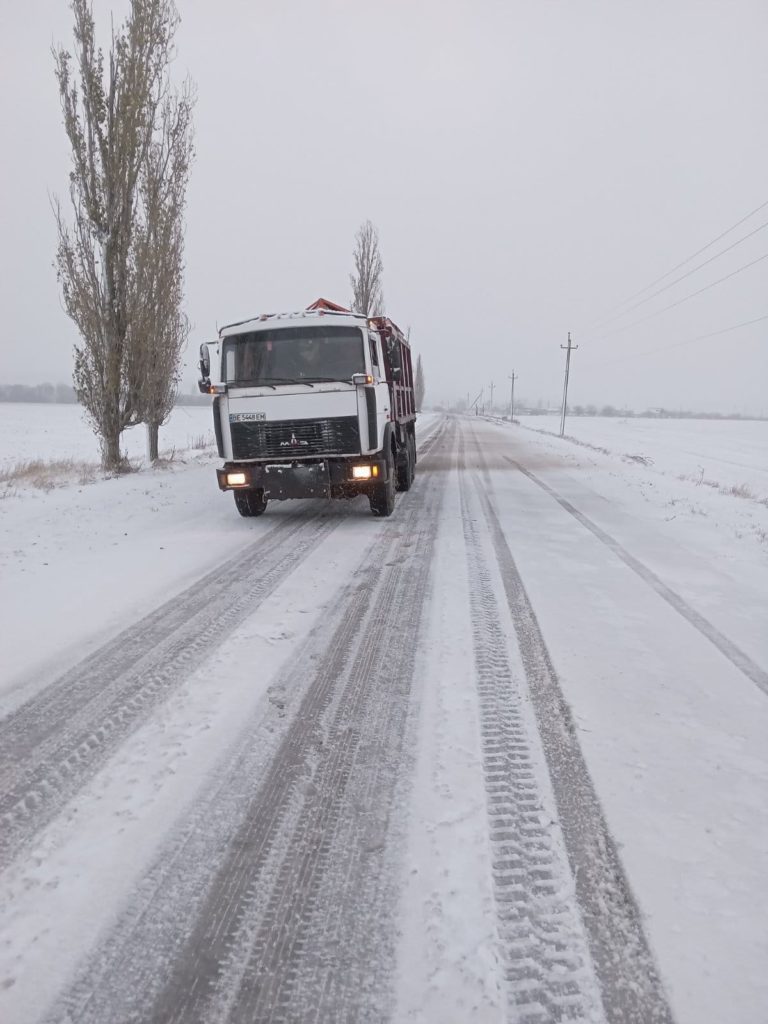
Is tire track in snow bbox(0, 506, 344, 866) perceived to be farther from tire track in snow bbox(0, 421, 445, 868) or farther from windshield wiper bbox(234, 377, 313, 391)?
windshield wiper bbox(234, 377, 313, 391)

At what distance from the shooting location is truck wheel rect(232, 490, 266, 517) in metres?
7.88

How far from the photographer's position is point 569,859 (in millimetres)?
1969

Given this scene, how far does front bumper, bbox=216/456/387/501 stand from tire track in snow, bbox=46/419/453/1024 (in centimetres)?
428

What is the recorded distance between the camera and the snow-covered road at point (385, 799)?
5.09 feet

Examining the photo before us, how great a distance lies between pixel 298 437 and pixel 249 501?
1387mm

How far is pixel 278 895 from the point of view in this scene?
1.84 meters

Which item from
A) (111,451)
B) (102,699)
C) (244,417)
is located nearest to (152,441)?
(111,451)

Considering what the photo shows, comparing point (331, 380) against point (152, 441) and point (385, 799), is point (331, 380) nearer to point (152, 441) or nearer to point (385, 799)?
point (385, 799)

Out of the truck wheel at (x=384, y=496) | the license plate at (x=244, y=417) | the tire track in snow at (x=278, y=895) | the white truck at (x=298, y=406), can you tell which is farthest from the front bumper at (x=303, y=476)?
the tire track in snow at (x=278, y=895)

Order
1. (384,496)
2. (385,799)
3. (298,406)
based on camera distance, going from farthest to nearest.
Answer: (384,496) → (298,406) → (385,799)

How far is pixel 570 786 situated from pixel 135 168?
47.3 feet

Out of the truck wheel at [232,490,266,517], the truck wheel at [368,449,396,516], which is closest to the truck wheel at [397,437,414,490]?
the truck wheel at [368,449,396,516]

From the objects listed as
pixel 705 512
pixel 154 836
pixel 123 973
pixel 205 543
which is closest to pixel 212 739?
pixel 154 836

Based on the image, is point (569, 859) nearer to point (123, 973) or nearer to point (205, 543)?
point (123, 973)
